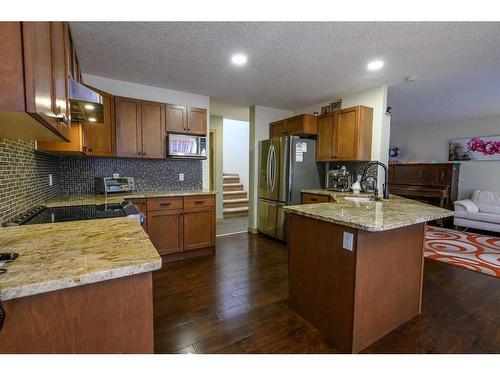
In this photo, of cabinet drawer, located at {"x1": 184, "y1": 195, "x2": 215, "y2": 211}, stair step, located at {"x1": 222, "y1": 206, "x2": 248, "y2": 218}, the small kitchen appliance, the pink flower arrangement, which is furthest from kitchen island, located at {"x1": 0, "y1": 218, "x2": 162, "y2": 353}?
the pink flower arrangement

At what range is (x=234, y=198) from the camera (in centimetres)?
662

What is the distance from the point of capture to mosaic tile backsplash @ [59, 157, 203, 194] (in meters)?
3.08

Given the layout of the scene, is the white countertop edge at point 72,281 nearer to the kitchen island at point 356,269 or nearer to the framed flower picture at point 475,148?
the kitchen island at point 356,269

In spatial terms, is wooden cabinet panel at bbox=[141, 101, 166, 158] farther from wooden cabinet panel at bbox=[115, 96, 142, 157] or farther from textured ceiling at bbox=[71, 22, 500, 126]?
textured ceiling at bbox=[71, 22, 500, 126]

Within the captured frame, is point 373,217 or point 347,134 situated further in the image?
point 347,134

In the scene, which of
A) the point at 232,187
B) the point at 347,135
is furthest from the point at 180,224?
the point at 232,187

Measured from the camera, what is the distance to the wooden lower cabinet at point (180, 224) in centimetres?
300

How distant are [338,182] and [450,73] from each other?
1.90 metres

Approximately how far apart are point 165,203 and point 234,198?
11.9 feet

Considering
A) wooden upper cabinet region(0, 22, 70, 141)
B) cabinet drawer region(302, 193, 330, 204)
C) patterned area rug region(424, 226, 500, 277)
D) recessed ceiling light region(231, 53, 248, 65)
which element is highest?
recessed ceiling light region(231, 53, 248, 65)

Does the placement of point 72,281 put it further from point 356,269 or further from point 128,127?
point 128,127

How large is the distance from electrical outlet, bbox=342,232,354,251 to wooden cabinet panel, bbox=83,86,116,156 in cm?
279
